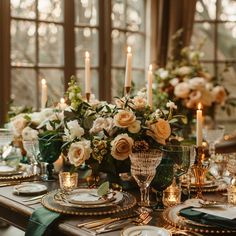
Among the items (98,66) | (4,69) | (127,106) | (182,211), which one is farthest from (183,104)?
(182,211)

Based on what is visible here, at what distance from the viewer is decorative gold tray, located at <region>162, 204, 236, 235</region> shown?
1.47m

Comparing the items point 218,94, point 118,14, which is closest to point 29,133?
point 218,94

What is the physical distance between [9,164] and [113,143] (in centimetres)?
74

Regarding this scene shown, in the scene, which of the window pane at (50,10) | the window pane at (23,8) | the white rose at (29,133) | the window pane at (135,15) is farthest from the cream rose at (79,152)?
the window pane at (135,15)

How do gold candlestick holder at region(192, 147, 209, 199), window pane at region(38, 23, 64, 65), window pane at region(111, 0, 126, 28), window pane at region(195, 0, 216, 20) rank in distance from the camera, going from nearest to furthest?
1. gold candlestick holder at region(192, 147, 209, 199)
2. window pane at region(38, 23, 64, 65)
3. window pane at region(111, 0, 126, 28)
4. window pane at region(195, 0, 216, 20)

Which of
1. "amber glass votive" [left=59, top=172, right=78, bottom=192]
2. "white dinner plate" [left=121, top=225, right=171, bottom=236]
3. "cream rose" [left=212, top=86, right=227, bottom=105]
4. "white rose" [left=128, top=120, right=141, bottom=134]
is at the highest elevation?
"cream rose" [left=212, top=86, right=227, bottom=105]

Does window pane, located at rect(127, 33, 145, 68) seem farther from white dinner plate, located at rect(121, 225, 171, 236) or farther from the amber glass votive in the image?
white dinner plate, located at rect(121, 225, 171, 236)

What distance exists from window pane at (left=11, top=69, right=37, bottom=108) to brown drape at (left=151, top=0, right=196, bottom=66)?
3.64ft

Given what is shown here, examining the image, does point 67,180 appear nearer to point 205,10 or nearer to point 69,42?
point 69,42

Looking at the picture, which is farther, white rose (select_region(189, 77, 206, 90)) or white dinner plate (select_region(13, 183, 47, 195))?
white rose (select_region(189, 77, 206, 90))

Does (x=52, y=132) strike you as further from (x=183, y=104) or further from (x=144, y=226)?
(x=183, y=104)

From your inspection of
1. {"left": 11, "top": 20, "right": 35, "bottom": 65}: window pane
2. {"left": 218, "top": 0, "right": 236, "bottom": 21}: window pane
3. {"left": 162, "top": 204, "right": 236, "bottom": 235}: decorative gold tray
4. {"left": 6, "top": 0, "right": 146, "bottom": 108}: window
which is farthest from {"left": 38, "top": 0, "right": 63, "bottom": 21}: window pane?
{"left": 162, "top": 204, "right": 236, "bottom": 235}: decorative gold tray

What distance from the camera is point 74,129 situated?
1.92 metres

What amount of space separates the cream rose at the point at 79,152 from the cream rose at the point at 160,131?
0.75ft
